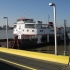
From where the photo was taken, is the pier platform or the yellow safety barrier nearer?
the pier platform

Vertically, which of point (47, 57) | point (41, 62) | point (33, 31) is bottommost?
point (41, 62)

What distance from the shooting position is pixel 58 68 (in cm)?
1109

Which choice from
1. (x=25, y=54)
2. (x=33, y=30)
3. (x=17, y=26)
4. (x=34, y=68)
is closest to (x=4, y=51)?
(x=25, y=54)

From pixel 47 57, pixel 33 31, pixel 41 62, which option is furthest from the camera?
pixel 33 31

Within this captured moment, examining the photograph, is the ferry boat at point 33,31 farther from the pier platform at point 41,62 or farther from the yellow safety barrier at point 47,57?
the pier platform at point 41,62

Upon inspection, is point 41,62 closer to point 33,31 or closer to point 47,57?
point 47,57

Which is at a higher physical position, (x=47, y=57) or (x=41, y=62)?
(x=47, y=57)

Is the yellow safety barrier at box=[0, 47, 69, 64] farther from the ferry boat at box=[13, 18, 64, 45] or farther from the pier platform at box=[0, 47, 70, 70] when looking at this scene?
the ferry boat at box=[13, 18, 64, 45]

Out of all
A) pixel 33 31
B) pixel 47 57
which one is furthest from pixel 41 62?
pixel 33 31

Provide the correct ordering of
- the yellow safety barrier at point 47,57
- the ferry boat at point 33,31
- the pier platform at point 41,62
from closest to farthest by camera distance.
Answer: the pier platform at point 41,62
the yellow safety barrier at point 47,57
the ferry boat at point 33,31

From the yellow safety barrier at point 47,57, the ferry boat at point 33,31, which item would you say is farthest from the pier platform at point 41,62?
the ferry boat at point 33,31

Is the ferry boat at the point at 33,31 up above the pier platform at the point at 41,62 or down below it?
above

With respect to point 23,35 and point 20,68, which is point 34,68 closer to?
point 20,68

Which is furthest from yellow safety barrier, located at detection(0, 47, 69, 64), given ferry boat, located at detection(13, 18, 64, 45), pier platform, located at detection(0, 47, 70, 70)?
ferry boat, located at detection(13, 18, 64, 45)
